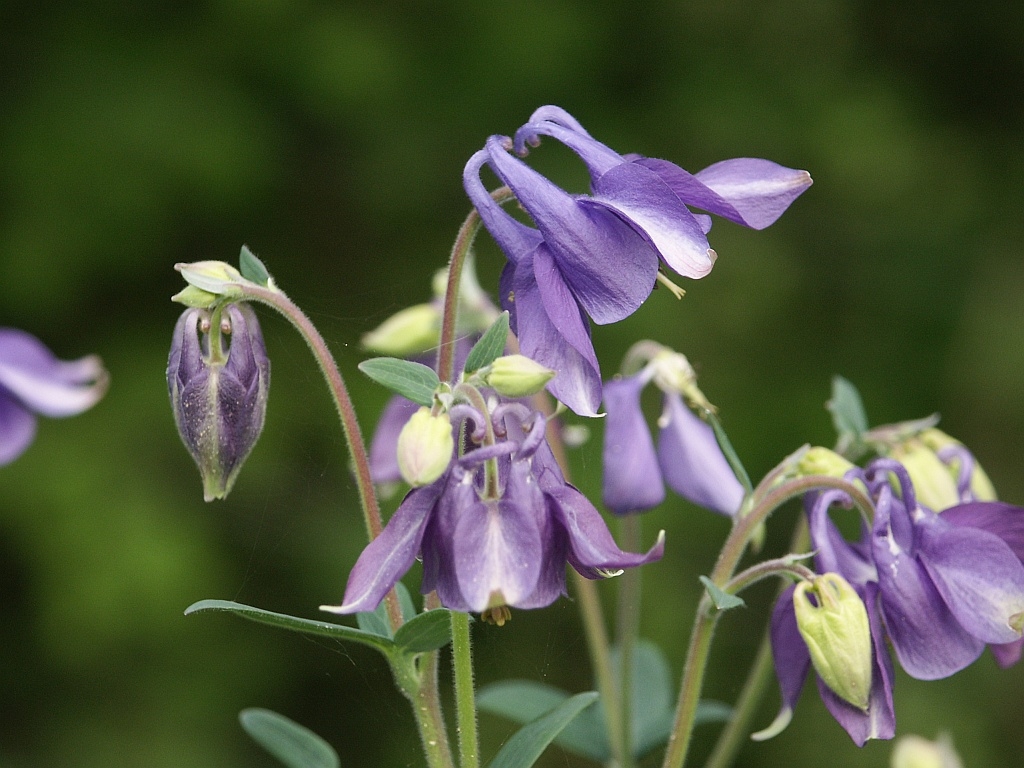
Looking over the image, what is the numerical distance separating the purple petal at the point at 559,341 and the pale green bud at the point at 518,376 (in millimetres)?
30

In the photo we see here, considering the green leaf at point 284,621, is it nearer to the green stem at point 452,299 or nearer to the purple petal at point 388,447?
the green stem at point 452,299

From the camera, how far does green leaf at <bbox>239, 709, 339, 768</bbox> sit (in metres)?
0.98

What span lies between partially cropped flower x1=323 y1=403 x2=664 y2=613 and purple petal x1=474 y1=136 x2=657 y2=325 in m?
0.09

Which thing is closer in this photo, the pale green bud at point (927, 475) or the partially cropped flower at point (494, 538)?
the partially cropped flower at point (494, 538)

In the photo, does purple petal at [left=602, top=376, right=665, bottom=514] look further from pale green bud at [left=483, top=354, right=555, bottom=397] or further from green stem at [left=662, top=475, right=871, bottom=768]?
pale green bud at [left=483, top=354, right=555, bottom=397]

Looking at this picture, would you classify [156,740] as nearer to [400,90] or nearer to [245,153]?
[245,153]

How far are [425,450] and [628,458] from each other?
0.47 meters

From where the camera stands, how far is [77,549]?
8.33ft

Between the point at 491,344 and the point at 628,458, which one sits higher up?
the point at 491,344

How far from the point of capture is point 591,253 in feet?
2.44

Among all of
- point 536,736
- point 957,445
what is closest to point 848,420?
point 957,445

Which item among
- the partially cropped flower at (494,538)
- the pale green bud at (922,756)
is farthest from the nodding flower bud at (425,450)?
the pale green bud at (922,756)

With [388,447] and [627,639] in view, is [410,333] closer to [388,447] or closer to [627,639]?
[388,447]

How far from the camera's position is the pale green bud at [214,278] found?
0.79 meters
